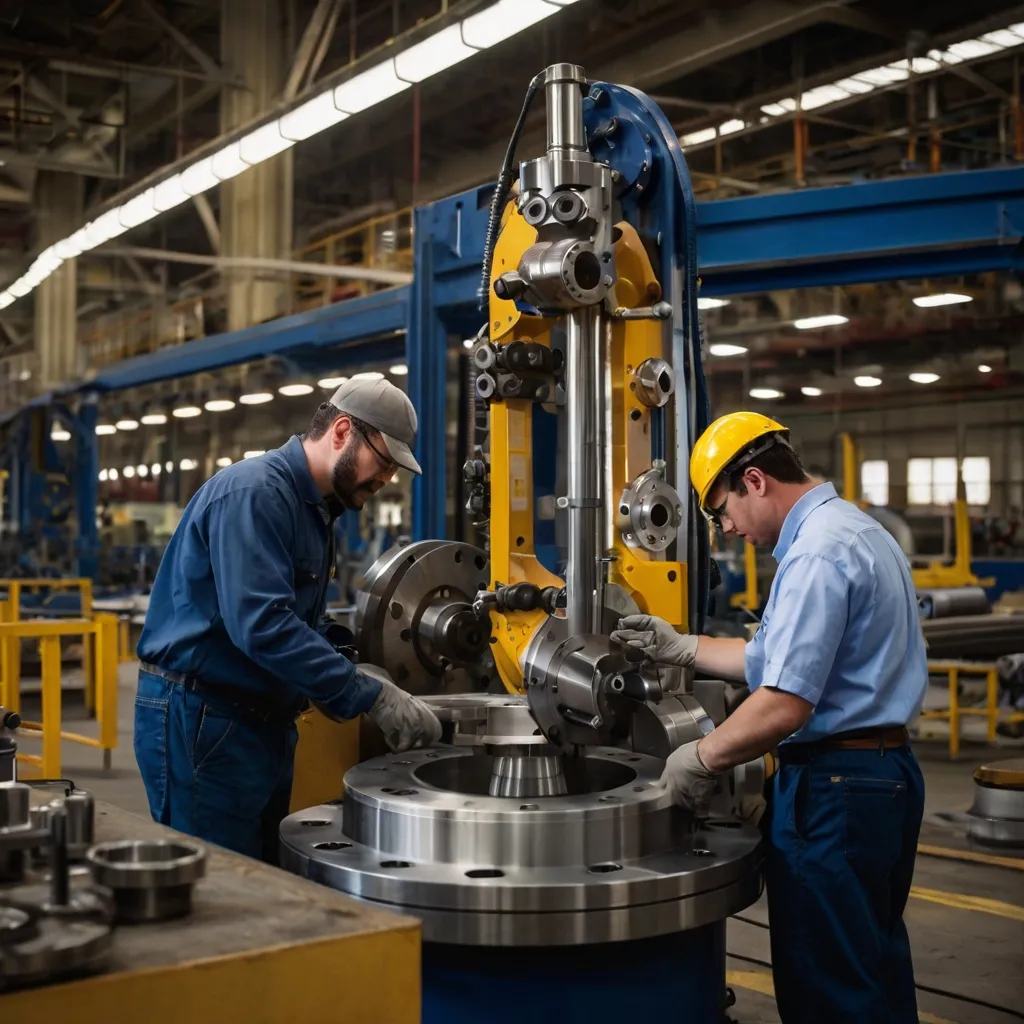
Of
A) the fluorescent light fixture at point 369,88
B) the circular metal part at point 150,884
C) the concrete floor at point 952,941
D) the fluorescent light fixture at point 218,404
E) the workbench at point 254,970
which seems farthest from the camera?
the fluorescent light fixture at point 218,404

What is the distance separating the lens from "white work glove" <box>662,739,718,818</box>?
1909 millimetres

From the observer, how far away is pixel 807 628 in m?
1.93

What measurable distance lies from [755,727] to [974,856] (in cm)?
329

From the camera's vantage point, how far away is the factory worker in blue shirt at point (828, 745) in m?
1.92

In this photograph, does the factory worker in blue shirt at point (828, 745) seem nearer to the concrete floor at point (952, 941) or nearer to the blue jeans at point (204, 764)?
the blue jeans at point (204, 764)

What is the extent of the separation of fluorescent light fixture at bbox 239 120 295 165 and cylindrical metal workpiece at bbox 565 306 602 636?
19.6 ft

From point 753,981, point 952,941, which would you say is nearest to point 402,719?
point 753,981

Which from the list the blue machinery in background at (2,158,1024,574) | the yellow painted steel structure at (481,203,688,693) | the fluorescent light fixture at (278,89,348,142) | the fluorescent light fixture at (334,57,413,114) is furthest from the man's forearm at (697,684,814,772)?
the fluorescent light fixture at (278,89,348,142)

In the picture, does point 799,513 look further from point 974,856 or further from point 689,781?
point 974,856

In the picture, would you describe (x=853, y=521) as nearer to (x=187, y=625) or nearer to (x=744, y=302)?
(x=187, y=625)

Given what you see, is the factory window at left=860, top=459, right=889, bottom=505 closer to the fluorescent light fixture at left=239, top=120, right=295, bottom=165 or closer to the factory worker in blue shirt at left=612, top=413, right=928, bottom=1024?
the fluorescent light fixture at left=239, top=120, right=295, bottom=165

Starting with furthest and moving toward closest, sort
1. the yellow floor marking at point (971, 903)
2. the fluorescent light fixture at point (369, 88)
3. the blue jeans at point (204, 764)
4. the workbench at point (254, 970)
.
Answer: the fluorescent light fixture at point (369, 88)
the yellow floor marking at point (971, 903)
the blue jeans at point (204, 764)
the workbench at point (254, 970)

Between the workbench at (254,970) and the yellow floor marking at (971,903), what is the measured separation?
3.49 m

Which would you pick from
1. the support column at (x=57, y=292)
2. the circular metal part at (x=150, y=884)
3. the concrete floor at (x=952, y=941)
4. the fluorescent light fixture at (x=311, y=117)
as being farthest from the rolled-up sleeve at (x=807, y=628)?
the support column at (x=57, y=292)
